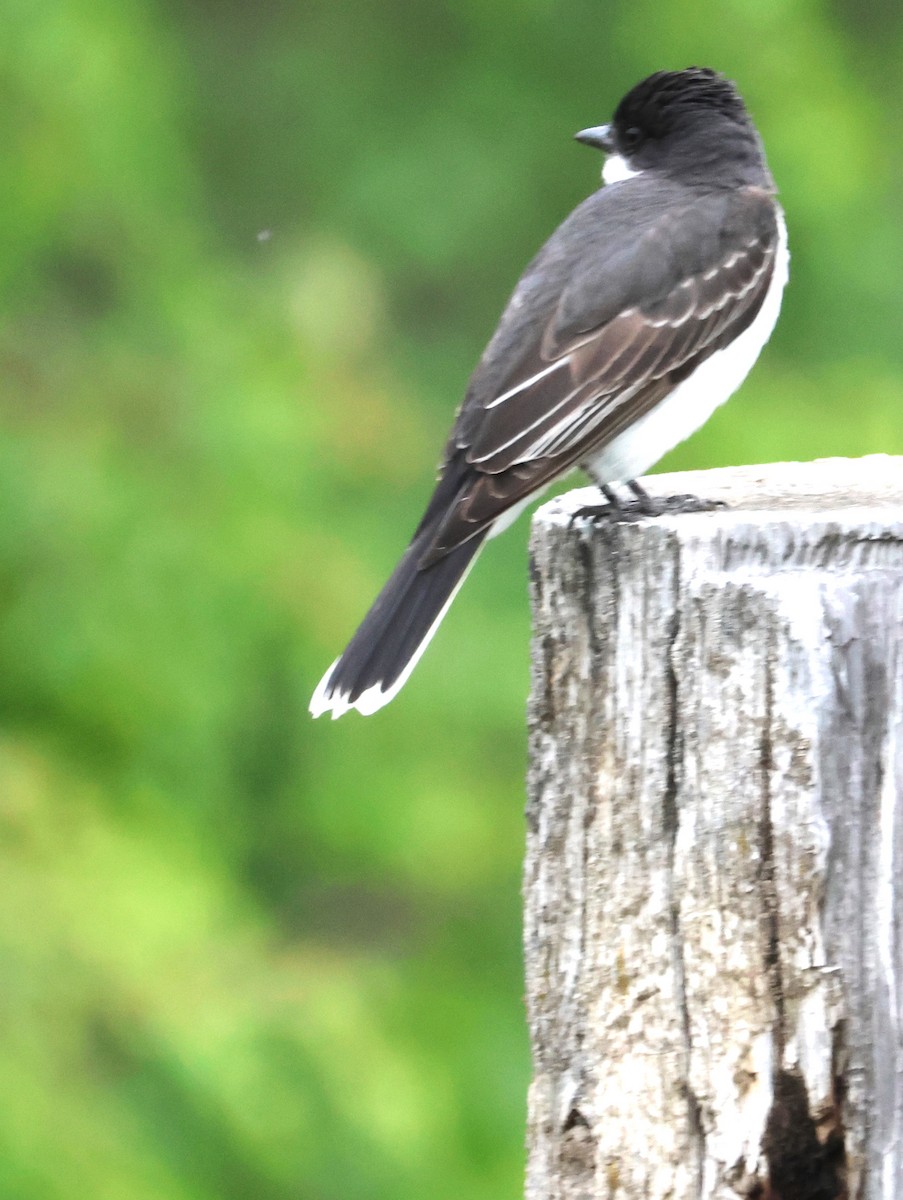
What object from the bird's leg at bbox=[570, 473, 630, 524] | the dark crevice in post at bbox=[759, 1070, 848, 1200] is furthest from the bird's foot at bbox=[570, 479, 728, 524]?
the dark crevice in post at bbox=[759, 1070, 848, 1200]

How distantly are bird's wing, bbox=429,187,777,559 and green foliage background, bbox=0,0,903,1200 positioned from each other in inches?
49.4

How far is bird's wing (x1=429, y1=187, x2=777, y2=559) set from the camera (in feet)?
13.6

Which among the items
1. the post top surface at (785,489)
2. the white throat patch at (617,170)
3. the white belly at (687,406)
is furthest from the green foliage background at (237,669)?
the post top surface at (785,489)

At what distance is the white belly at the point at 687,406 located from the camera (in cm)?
436

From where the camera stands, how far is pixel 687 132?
514 centimetres

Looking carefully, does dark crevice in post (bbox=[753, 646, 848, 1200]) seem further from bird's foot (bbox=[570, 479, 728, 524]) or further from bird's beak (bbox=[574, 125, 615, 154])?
bird's beak (bbox=[574, 125, 615, 154])

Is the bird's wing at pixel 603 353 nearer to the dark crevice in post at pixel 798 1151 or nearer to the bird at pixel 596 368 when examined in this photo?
the bird at pixel 596 368

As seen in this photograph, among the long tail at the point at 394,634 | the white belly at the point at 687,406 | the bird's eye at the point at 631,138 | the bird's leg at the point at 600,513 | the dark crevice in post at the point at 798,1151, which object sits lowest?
the dark crevice in post at the point at 798,1151

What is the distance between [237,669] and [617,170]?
5.46ft

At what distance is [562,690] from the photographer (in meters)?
3.28

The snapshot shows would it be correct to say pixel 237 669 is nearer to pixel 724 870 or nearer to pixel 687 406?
pixel 687 406

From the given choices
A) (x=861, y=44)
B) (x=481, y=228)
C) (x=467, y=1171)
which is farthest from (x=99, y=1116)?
(x=861, y=44)

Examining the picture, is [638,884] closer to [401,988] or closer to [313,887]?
[401,988]

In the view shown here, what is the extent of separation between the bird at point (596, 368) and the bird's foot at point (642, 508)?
0.09ft
